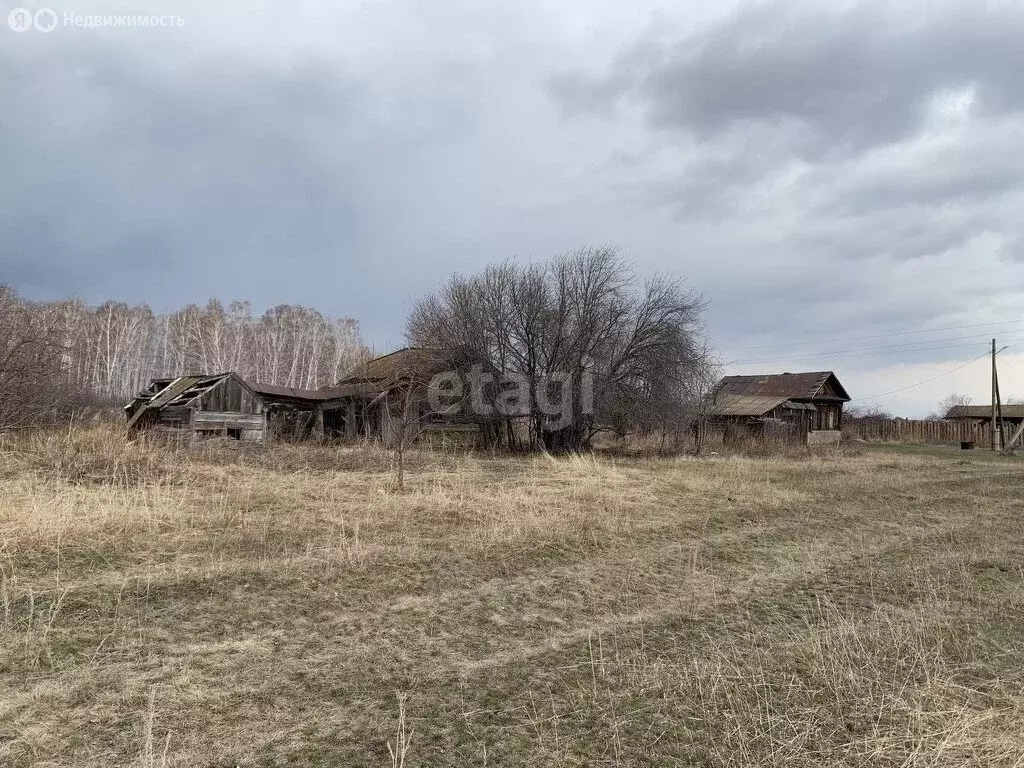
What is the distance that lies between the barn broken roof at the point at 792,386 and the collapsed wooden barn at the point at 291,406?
2315cm

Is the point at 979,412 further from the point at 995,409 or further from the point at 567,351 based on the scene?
the point at 567,351

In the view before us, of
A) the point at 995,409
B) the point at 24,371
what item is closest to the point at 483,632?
the point at 24,371

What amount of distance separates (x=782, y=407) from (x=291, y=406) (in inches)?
1157

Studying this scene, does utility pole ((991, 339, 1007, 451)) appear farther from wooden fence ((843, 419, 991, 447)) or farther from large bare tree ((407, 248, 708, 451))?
large bare tree ((407, 248, 708, 451))

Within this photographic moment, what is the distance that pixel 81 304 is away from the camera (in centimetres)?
4988

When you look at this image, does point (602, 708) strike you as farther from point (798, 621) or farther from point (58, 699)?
point (58, 699)

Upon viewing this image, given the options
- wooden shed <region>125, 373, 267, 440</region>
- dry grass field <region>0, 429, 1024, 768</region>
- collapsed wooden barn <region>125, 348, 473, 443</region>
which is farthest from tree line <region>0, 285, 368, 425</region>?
dry grass field <region>0, 429, 1024, 768</region>

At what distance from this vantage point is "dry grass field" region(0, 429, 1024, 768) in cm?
338

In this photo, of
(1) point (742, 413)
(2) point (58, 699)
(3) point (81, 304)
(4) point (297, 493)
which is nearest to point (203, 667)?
(2) point (58, 699)

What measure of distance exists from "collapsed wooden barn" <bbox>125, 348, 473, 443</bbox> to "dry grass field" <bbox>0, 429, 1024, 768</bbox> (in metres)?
→ 9.31

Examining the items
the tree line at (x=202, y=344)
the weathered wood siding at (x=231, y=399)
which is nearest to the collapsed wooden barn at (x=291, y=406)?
the weathered wood siding at (x=231, y=399)

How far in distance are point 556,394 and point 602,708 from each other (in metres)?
21.2

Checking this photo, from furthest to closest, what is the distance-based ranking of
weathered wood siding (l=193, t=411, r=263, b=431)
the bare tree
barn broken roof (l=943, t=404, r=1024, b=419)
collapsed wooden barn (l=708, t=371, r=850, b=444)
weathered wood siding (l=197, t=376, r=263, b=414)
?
barn broken roof (l=943, t=404, r=1024, b=419) → collapsed wooden barn (l=708, t=371, r=850, b=444) → weathered wood siding (l=197, t=376, r=263, b=414) → weathered wood siding (l=193, t=411, r=263, b=431) → the bare tree

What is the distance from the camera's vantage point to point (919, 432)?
4716 centimetres
